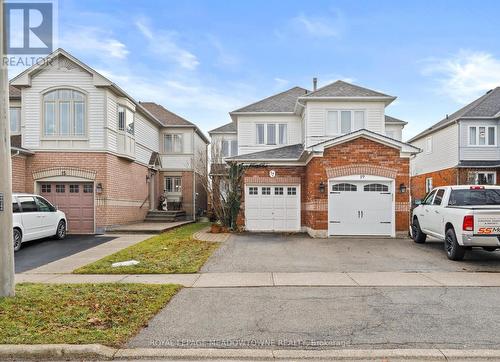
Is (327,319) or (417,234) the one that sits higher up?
(417,234)

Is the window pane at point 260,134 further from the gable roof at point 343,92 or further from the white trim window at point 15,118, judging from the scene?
the white trim window at point 15,118

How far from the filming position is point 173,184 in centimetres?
2781

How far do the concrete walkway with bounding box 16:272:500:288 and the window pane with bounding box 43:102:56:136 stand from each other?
1080 cm

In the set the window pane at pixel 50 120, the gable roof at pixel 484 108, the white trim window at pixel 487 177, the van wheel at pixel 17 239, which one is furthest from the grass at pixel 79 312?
the gable roof at pixel 484 108

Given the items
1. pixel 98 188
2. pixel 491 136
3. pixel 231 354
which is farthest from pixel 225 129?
pixel 231 354

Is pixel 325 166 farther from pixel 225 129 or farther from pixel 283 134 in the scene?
pixel 225 129

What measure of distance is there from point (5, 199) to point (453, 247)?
10588 millimetres

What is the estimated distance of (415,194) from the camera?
3525cm

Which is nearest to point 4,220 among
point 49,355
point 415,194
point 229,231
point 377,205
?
point 49,355

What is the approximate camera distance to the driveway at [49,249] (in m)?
11.0

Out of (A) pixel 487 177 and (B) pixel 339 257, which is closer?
(B) pixel 339 257

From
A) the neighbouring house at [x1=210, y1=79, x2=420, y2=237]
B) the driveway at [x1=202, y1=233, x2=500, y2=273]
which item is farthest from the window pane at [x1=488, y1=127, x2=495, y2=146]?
the driveway at [x1=202, y1=233, x2=500, y2=273]

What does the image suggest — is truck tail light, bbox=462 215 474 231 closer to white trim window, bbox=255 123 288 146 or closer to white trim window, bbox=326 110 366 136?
white trim window, bbox=326 110 366 136

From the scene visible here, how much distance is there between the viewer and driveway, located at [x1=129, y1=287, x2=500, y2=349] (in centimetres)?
488
